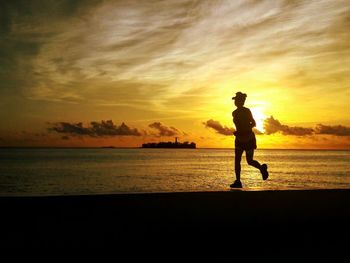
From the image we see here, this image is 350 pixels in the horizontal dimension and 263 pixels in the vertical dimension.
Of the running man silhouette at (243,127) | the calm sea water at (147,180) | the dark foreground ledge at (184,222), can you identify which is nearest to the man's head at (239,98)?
the running man silhouette at (243,127)

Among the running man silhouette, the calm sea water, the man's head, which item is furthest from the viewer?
the calm sea water

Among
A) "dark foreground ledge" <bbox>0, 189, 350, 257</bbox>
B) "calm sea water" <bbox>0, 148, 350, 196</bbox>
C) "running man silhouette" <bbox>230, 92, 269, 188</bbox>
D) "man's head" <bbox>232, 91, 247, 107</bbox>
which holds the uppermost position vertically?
"man's head" <bbox>232, 91, 247, 107</bbox>

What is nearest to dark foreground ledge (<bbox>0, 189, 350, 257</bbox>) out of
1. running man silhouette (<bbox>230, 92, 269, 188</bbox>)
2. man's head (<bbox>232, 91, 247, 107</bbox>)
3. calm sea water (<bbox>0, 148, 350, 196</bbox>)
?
running man silhouette (<bbox>230, 92, 269, 188</bbox>)

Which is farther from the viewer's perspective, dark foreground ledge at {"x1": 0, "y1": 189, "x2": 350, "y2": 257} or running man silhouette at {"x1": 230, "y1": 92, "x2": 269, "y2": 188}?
running man silhouette at {"x1": 230, "y1": 92, "x2": 269, "y2": 188}

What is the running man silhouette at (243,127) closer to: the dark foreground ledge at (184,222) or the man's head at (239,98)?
the man's head at (239,98)

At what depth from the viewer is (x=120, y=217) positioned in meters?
6.11

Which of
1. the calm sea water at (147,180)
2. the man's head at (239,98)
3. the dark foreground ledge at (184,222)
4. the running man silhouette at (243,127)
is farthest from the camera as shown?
the calm sea water at (147,180)

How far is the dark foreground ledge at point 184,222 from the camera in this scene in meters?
4.64

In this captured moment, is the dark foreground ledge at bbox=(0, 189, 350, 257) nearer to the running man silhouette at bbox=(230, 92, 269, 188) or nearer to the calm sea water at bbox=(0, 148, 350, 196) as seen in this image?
the running man silhouette at bbox=(230, 92, 269, 188)

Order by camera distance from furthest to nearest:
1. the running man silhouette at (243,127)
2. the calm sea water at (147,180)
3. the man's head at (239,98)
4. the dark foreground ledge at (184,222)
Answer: the calm sea water at (147,180) < the man's head at (239,98) < the running man silhouette at (243,127) < the dark foreground ledge at (184,222)

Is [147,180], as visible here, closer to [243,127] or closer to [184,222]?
[243,127]

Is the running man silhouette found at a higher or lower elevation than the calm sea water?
higher

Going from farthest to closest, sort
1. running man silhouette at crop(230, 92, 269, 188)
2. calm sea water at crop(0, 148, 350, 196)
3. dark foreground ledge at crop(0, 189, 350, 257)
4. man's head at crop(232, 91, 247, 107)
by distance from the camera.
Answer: calm sea water at crop(0, 148, 350, 196)
man's head at crop(232, 91, 247, 107)
running man silhouette at crop(230, 92, 269, 188)
dark foreground ledge at crop(0, 189, 350, 257)

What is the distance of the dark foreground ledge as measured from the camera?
4.64 m
